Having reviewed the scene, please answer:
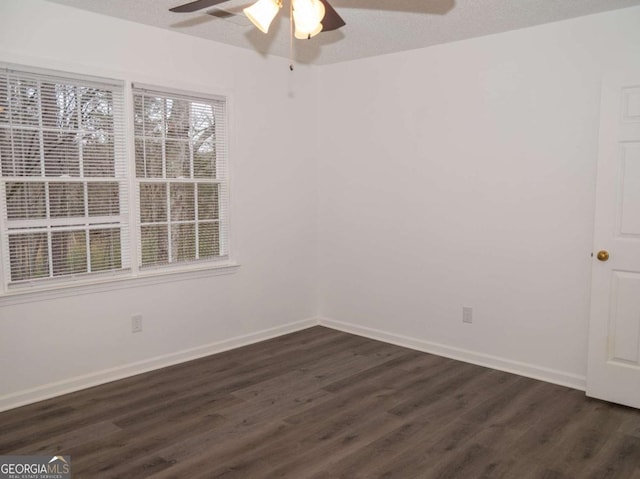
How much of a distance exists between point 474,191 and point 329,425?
7.01 feet

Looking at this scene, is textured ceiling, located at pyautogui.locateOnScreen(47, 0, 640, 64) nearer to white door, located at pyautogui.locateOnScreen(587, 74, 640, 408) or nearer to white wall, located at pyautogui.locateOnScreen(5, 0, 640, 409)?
white wall, located at pyautogui.locateOnScreen(5, 0, 640, 409)

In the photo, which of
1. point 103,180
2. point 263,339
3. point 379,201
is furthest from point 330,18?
point 263,339

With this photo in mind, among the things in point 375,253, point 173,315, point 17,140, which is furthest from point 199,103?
point 375,253

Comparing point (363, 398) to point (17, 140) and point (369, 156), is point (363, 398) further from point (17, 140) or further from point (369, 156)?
point (17, 140)

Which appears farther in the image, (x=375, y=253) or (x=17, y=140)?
(x=375, y=253)

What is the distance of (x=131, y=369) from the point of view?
3.86m

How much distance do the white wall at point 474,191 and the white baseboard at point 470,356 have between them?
0.01m

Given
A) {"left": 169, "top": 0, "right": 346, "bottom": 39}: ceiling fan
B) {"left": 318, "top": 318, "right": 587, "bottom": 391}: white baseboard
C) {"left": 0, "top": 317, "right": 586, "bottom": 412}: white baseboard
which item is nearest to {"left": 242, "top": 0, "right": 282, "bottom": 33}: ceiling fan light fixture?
{"left": 169, "top": 0, "right": 346, "bottom": 39}: ceiling fan

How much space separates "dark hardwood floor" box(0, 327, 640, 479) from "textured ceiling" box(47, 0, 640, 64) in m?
2.51

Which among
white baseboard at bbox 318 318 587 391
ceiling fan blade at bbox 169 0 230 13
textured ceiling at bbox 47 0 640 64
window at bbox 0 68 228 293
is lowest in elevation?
white baseboard at bbox 318 318 587 391

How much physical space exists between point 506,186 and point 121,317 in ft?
9.95

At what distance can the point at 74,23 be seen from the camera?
3408mm

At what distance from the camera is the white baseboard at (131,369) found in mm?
3334

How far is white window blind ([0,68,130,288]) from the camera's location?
127 inches
